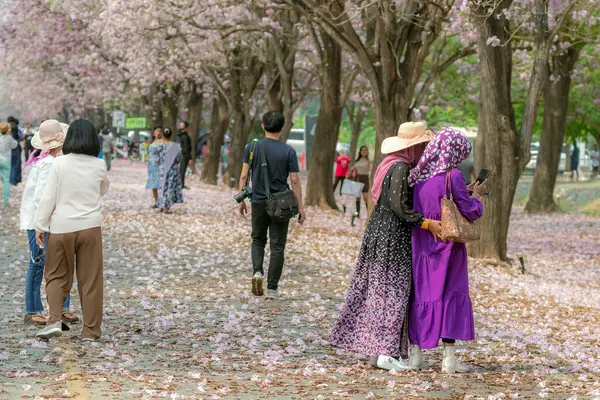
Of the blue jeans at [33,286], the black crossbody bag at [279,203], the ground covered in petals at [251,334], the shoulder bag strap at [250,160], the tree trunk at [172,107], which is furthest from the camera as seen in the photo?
the tree trunk at [172,107]

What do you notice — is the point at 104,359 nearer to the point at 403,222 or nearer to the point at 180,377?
the point at 180,377

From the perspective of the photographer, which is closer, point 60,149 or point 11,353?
point 11,353

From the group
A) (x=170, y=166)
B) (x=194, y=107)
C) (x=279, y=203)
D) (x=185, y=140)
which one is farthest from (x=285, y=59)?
(x=194, y=107)

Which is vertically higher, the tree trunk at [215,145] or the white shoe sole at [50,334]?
the tree trunk at [215,145]

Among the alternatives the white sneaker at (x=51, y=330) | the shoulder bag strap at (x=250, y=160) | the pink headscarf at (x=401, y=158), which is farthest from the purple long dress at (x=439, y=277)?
the shoulder bag strap at (x=250, y=160)

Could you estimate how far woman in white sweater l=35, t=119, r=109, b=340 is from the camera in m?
8.82

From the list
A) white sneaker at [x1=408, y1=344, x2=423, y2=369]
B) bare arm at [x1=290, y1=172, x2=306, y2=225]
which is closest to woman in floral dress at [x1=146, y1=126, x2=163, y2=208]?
bare arm at [x1=290, y1=172, x2=306, y2=225]

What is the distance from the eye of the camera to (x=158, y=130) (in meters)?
23.0

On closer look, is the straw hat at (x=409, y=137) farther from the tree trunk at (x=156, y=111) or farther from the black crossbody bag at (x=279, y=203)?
the tree trunk at (x=156, y=111)

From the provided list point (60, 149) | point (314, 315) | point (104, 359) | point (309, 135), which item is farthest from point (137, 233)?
point (309, 135)

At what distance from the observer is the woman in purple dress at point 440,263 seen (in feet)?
26.4

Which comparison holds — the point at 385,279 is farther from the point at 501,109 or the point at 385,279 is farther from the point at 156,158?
the point at 156,158

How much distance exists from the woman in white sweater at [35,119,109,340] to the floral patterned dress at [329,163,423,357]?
1.89m

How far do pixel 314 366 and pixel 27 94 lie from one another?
7539cm
